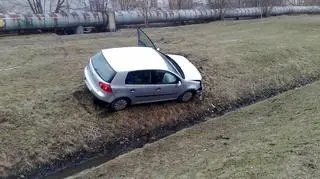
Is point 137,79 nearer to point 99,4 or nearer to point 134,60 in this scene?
point 134,60

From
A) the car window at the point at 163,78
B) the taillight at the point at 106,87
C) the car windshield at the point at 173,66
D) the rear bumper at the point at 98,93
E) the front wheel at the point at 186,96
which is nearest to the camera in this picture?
the taillight at the point at 106,87

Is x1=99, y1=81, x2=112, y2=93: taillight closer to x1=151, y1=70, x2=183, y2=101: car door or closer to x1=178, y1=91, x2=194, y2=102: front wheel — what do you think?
x1=151, y1=70, x2=183, y2=101: car door

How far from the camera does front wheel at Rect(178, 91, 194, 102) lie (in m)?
10.1

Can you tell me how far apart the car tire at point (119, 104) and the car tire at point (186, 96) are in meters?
1.70

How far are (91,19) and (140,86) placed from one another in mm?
18780

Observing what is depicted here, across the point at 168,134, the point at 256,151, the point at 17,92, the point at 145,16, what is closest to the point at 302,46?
the point at 168,134

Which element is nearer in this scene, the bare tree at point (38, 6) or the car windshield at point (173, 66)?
the car windshield at point (173, 66)

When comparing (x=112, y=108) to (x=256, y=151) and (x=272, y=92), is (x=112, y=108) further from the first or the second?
(x=272, y=92)

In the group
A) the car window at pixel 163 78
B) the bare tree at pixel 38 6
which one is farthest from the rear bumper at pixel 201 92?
the bare tree at pixel 38 6

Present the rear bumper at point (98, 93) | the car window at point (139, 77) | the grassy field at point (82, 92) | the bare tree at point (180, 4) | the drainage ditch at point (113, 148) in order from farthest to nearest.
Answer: the bare tree at point (180, 4) < the car window at point (139, 77) < the rear bumper at point (98, 93) < the grassy field at point (82, 92) < the drainage ditch at point (113, 148)

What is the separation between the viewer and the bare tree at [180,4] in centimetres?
3616

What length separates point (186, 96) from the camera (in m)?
10.2

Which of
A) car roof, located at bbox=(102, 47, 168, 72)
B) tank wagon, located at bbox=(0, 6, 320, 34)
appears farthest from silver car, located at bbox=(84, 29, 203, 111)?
tank wagon, located at bbox=(0, 6, 320, 34)

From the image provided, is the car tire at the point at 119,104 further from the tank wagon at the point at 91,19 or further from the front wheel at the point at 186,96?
the tank wagon at the point at 91,19
